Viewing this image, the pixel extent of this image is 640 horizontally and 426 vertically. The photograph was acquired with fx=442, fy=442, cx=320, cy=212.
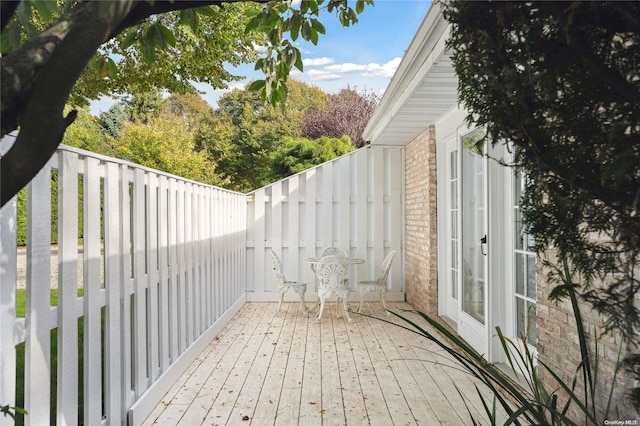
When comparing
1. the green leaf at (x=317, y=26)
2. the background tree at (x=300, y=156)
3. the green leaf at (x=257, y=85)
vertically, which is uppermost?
the background tree at (x=300, y=156)

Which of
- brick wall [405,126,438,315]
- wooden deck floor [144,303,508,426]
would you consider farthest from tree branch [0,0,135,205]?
brick wall [405,126,438,315]

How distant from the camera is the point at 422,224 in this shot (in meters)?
6.44

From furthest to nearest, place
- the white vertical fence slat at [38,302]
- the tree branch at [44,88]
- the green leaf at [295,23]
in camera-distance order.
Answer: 1. the green leaf at [295,23]
2. the white vertical fence slat at [38,302]
3. the tree branch at [44,88]

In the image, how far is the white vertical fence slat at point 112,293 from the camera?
2.53m

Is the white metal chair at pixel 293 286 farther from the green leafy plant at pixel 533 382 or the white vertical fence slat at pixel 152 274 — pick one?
the green leafy plant at pixel 533 382

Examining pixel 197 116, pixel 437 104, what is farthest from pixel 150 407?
pixel 197 116

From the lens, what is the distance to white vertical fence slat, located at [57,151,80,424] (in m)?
2.06

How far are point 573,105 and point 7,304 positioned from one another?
1946 millimetres

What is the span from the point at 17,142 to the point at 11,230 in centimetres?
119

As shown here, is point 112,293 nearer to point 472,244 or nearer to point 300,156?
point 472,244

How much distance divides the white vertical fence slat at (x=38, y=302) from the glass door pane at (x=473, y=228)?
11.9ft

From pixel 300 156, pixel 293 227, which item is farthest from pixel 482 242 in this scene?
pixel 300 156

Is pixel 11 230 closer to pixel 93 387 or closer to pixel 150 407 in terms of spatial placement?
pixel 93 387

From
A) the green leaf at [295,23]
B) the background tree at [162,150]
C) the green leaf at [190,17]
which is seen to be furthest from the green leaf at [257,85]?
the background tree at [162,150]
